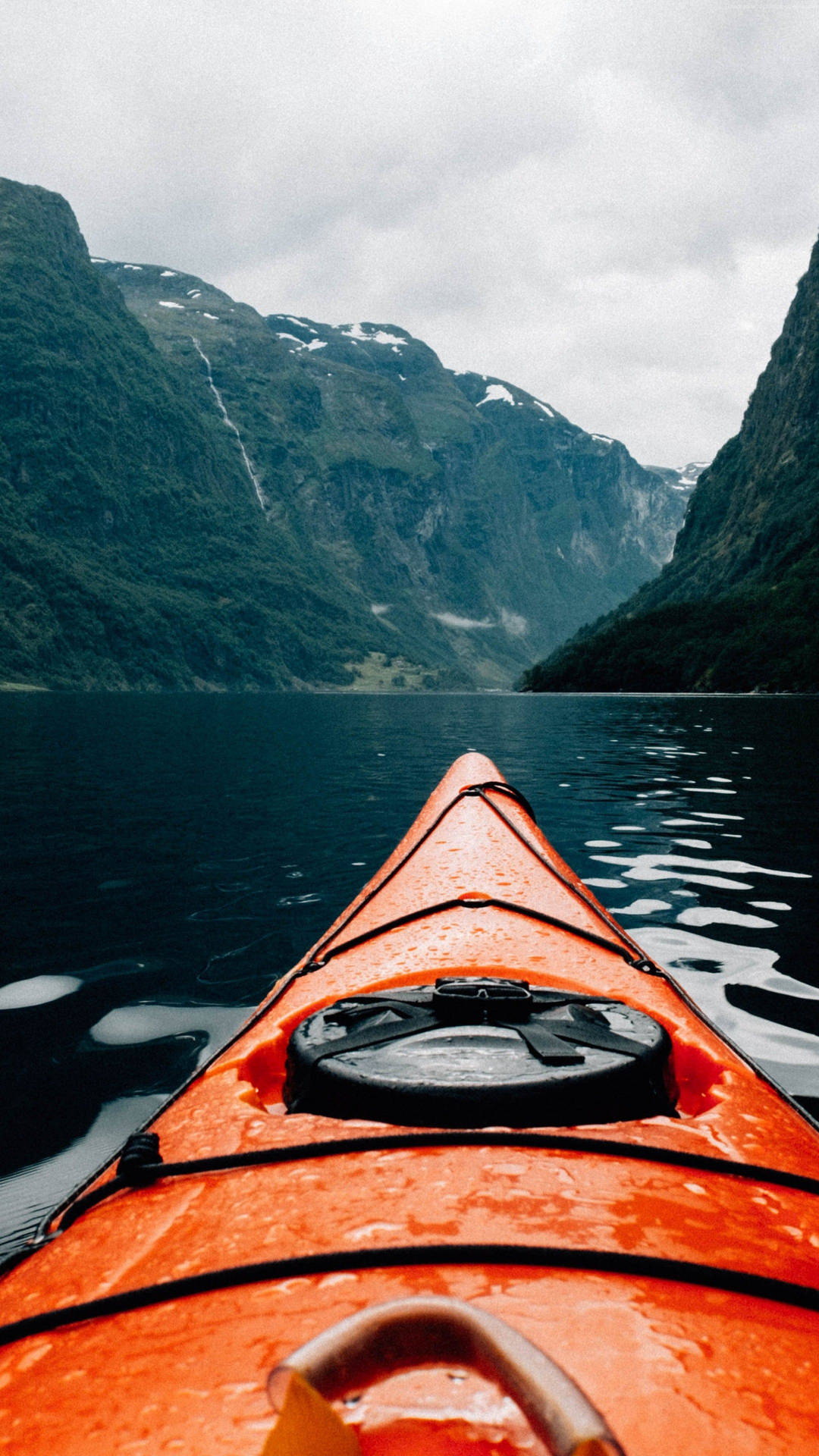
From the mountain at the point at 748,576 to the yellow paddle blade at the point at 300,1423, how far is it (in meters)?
84.8

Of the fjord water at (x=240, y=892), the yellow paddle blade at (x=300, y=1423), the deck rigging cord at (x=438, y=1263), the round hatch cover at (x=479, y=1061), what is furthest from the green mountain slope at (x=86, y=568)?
the yellow paddle blade at (x=300, y=1423)

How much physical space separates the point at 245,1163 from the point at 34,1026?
346cm

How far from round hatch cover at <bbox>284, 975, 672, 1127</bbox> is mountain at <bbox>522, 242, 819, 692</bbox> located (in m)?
83.4

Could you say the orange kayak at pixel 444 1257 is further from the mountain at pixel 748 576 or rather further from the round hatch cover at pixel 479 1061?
the mountain at pixel 748 576

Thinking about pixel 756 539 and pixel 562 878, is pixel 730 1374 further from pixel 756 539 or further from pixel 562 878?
pixel 756 539

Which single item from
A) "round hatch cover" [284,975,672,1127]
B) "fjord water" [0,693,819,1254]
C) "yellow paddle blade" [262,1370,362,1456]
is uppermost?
"yellow paddle blade" [262,1370,362,1456]

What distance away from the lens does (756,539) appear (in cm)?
12031

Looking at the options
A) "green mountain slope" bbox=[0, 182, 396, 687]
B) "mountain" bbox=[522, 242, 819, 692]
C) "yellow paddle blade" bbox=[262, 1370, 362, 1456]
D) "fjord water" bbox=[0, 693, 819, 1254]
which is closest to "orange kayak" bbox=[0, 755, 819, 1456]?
"yellow paddle blade" bbox=[262, 1370, 362, 1456]

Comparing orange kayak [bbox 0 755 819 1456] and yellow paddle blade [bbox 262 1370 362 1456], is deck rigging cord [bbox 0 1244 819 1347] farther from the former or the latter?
yellow paddle blade [bbox 262 1370 362 1456]

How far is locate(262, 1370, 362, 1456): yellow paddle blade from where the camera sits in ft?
2.31

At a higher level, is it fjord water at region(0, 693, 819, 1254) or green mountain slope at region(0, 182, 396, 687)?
green mountain slope at region(0, 182, 396, 687)

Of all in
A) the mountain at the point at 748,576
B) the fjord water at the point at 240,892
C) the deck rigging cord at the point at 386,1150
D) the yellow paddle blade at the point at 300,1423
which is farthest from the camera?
the mountain at the point at 748,576

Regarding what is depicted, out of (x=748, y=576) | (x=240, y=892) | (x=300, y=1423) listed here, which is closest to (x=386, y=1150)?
(x=300, y=1423)

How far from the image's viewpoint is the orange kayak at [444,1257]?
0.91 meters
